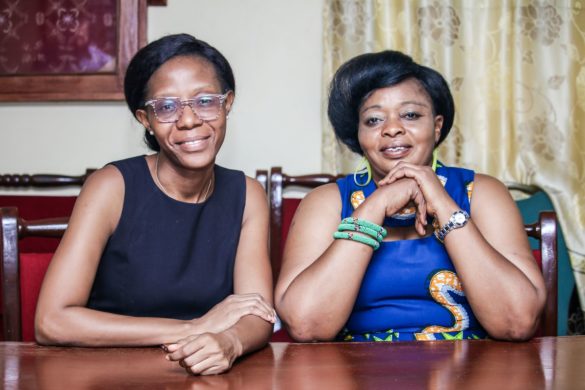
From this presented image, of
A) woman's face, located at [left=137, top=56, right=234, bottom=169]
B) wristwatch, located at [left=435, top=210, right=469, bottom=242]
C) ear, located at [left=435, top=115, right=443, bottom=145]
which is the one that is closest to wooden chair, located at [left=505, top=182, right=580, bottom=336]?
ear, located at [left=435, top=115, right=443, bottom=145]

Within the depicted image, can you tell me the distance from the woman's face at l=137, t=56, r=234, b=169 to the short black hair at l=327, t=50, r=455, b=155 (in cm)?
35

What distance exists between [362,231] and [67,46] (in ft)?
6.13

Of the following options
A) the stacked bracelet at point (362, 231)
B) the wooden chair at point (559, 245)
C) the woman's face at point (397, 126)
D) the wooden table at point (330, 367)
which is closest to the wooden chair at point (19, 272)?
the wooden table at point (330, 367)

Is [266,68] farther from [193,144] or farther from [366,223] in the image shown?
[366,223]

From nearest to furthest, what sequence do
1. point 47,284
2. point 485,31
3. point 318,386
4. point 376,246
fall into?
point 318,386 < point 47,284 < point 376,246 < point 485,31

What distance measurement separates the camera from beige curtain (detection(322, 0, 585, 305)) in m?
2.85

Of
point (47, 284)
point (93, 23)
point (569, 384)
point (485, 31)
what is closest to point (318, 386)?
point (569, 384)

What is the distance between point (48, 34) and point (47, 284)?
176cm

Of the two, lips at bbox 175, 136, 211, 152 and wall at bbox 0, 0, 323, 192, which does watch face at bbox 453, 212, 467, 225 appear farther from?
wall at bbox 0, 0, 323, 192

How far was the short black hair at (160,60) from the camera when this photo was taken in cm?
177

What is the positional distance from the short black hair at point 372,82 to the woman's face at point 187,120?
0.35 m

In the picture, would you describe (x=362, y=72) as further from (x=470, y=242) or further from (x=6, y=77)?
(x=6, y=77)

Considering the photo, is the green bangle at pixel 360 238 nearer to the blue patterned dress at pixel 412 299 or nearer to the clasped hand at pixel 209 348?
the blue patterned dress at pixel 412 299

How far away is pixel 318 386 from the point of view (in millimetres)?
1113
